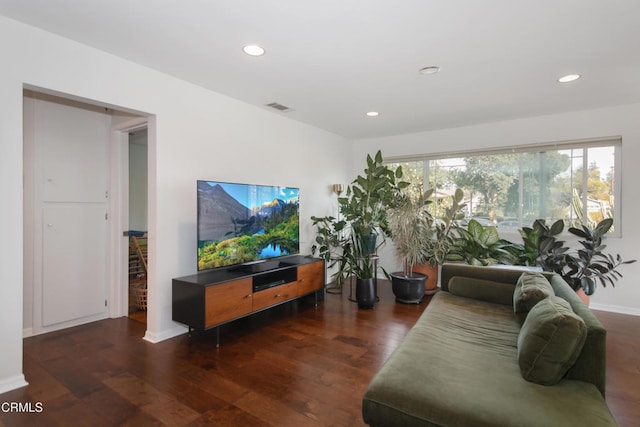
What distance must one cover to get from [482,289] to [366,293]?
145 cm

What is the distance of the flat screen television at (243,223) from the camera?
3123 millimetres

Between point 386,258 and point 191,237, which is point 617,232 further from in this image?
point 191,237

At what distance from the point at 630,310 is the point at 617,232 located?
921 millimetres

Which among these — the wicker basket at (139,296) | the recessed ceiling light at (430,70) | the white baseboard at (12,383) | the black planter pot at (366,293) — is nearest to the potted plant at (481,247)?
the black planter pot at (366,293)

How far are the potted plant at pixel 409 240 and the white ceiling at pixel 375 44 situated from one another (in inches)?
52.2

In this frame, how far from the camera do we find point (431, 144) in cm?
520

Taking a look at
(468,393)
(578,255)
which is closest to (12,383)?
(468,393)

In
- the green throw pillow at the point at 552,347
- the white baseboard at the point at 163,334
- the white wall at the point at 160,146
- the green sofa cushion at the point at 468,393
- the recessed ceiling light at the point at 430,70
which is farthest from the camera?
the white baseboard at the point at 163,334

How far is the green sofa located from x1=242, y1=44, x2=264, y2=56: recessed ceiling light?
2.30 metres

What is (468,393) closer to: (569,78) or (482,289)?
(482,289)

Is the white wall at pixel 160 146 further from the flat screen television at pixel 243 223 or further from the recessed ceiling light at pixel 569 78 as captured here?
the recessed ceiling light at pixel 569 78

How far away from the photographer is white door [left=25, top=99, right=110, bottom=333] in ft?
10.5

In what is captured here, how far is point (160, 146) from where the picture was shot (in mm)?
3037

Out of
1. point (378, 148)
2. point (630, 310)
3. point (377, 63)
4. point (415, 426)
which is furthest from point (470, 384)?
point (378, 148)
